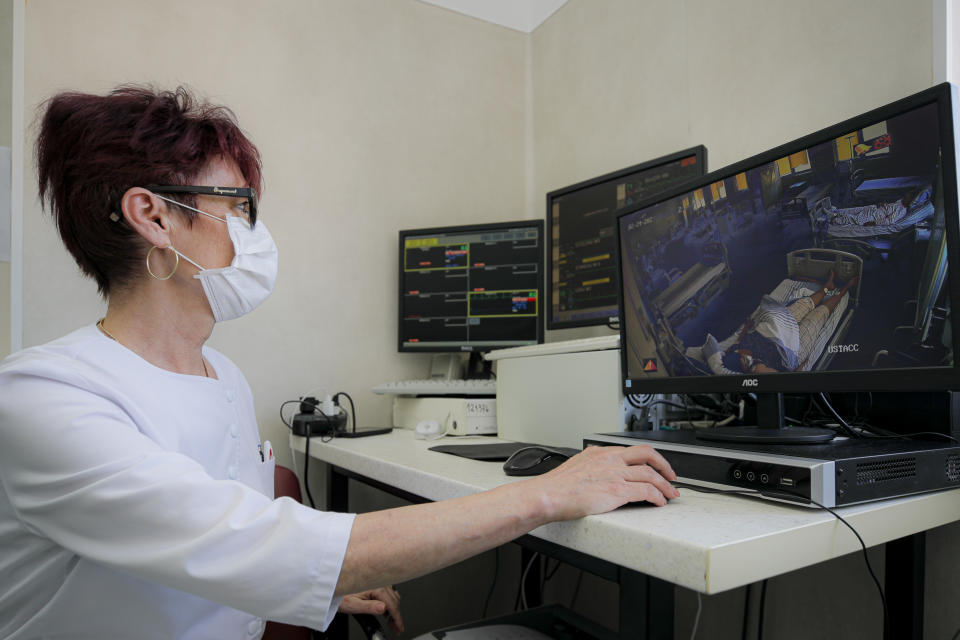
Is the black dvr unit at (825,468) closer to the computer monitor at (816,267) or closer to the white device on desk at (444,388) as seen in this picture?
the computer monitor at (816,267)

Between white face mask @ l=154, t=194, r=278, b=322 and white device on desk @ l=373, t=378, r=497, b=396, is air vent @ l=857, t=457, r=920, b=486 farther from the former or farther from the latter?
white device on desk @ l=373, t=378, r=497, b=396

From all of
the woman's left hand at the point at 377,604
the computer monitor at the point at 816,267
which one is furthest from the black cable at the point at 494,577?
the computer monitor at the point at 816,267

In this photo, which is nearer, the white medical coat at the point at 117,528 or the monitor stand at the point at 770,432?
the white medical coat at the point at 117,528

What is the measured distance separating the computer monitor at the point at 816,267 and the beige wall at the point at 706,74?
514 millimetres

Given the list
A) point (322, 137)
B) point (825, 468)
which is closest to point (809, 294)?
point (825, 468)

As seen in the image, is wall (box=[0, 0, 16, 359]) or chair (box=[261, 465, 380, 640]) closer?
chair (box=[261, 465, 380, 640])

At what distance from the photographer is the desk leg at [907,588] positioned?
39.2 inches

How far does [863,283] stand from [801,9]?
0.94 metres

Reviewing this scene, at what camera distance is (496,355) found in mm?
1567

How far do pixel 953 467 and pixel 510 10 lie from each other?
7.04 ft

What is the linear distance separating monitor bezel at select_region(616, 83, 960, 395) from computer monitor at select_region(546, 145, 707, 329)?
518 millimetres

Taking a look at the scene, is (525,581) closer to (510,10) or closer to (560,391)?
(560,391)

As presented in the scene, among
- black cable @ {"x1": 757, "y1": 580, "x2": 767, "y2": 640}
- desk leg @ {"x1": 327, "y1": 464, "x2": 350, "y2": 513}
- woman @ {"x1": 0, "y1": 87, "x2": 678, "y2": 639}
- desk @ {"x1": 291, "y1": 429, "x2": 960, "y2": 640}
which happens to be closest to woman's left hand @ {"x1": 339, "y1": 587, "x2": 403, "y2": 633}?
woman @ {"x1": 0, "y1": 87, "x2": 678, "y2": 639}

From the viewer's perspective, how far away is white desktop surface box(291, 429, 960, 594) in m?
0.58
